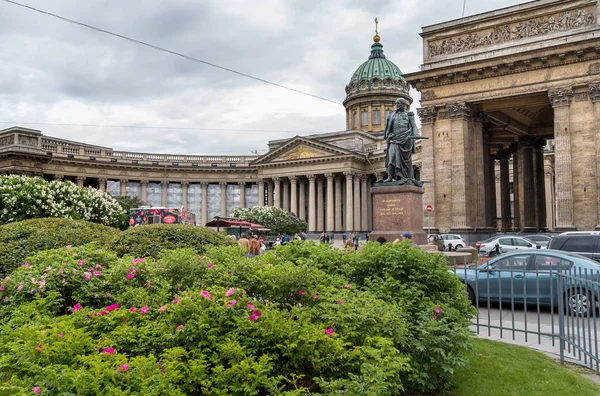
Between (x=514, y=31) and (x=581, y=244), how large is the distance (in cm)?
2164

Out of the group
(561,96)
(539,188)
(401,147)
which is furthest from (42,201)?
(539,188)

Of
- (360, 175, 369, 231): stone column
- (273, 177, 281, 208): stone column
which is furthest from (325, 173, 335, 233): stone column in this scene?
(273, 177, 281, 208): stone column

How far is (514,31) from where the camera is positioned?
110ft

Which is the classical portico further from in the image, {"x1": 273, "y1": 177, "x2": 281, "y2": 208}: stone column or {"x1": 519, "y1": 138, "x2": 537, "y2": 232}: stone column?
{"x1": 273, "y1": 177, "x2": 281, "y2": 208}: stone column

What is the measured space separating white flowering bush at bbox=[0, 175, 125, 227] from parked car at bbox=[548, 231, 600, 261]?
20.8 metres

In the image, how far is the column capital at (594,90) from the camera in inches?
1194

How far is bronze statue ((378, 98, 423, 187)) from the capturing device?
18672mm

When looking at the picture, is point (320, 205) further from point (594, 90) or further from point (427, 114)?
point (594, 90)

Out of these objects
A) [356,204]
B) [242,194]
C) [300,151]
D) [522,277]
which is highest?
[300,151]

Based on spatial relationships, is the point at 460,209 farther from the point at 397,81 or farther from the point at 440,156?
the point at 397,81

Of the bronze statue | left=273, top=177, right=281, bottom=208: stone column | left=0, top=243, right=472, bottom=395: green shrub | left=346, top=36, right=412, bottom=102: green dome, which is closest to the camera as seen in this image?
left=0, top=243, right=472, bottom=395: green shrub

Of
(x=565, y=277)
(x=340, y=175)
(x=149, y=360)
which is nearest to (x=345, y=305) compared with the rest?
(x=149, y=360)

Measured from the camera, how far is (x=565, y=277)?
7824 mm

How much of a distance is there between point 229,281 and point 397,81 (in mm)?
82235
